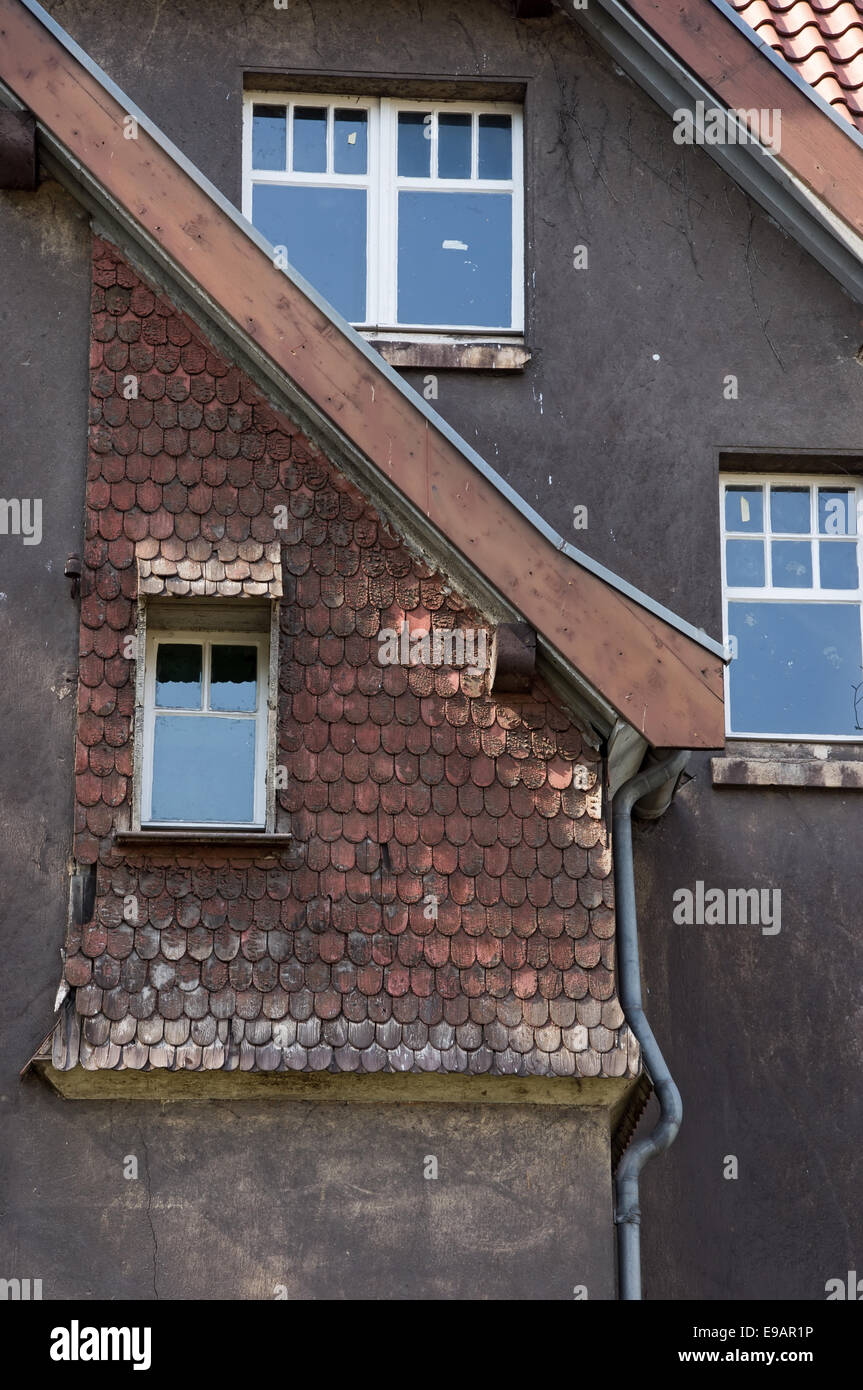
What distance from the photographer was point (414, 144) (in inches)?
490

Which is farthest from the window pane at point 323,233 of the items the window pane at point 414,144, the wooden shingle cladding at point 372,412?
the wooden shingle cladding at point 372,412

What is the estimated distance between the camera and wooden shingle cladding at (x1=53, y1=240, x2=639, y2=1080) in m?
9.19

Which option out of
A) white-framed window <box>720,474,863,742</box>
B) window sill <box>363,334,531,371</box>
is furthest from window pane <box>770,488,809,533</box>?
window sill <box>363,334,531,371</box>

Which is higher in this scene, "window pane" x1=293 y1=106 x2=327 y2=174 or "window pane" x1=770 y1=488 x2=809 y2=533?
"window pane" x1=293 y1=106 x2=327 y2=174

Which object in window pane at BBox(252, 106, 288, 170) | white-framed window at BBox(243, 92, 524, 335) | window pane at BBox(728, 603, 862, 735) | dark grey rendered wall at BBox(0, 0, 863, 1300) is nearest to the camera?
dark grey rendered wall at BBox(0, 0, 863, 1300)

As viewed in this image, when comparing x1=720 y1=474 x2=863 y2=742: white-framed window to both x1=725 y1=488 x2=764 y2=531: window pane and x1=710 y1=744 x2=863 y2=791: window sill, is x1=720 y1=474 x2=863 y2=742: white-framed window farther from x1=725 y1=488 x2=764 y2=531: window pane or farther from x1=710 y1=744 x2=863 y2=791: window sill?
x1=710 y1=744 x2=863 y2=791: window sill

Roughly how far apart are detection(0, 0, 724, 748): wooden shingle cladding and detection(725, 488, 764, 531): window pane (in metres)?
2.66

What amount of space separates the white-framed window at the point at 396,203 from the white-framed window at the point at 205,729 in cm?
277

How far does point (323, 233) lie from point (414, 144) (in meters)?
0.79

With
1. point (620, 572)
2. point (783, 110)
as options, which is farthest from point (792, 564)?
point (783, 110)

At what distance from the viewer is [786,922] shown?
1108 cm

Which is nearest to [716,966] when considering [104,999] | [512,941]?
[512,941]

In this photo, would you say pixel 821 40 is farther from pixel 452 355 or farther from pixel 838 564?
pixel 838 564

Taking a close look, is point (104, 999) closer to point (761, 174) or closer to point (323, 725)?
point (323, 725)
